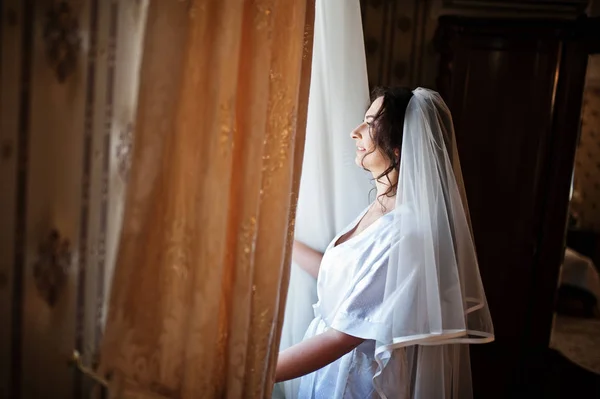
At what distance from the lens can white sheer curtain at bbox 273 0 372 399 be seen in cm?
120

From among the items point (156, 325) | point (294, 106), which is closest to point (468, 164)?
point (294, 106)

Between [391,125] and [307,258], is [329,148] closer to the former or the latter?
[391,125]

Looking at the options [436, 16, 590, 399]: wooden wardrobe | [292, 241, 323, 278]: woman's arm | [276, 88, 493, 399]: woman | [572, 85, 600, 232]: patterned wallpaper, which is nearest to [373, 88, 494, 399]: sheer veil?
[276, 88, 493, 399]: woman

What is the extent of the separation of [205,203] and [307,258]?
2.27 ft

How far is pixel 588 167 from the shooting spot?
2.12 metres

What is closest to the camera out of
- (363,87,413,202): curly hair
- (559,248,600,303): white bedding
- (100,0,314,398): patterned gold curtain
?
(100,0,314,398): patterned gold curtain

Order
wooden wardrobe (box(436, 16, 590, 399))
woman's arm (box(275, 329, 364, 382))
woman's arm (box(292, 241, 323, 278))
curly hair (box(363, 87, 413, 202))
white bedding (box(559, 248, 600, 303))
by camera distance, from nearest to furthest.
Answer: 1. woman's arm (box(275, 329, 364, 382))
2. curly hair (box(363, 87, 413, 202))
3. woman's arm (box(292, 241, 323, 278))
4. wooden wardrobe (box(436, 16, 590, 399))
5. white bedding (box(559, 248, 600, 303))

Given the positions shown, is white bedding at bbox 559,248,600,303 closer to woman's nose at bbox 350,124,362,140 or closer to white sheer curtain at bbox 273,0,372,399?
white sheer curtain at bbox 273,0,372,399

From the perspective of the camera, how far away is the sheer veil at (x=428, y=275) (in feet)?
3.23

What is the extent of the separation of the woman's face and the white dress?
15 cm

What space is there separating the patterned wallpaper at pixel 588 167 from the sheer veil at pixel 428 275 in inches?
50.6

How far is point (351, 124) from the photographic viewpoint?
1284 mm

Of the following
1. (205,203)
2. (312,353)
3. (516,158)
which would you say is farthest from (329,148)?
(516,158)

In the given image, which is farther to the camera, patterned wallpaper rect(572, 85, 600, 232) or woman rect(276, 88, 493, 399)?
patterned wallpaper rect(572, 85, 600, 232)
